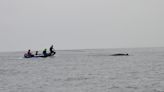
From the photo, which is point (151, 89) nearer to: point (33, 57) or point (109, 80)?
point (109, 80)

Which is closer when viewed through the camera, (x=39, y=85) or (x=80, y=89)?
(x=80, y=89)

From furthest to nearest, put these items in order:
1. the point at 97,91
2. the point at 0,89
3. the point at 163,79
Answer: the point at 163,79
the point at 0,89
the point at 97,91

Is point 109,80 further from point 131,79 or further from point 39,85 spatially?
point 39,85

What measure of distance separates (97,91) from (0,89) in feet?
30.4

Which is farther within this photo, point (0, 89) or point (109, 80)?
point (109, 80)

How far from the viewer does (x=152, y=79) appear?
47.0m

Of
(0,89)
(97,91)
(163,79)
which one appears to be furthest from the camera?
(163,79)

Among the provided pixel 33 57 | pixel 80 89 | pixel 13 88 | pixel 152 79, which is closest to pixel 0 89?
pixel 13 88

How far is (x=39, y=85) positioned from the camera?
142 ft

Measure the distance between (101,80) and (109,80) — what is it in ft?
2.77

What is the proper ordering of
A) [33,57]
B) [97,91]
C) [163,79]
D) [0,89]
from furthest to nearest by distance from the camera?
[33,57] → [163,79] → [0,89] → [97,91]

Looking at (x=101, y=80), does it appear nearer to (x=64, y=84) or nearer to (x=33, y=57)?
(x=64, y=84)

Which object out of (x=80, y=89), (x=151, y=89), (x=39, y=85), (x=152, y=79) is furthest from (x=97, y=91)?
(x=152, y=79)

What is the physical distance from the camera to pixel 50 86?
42281mm
